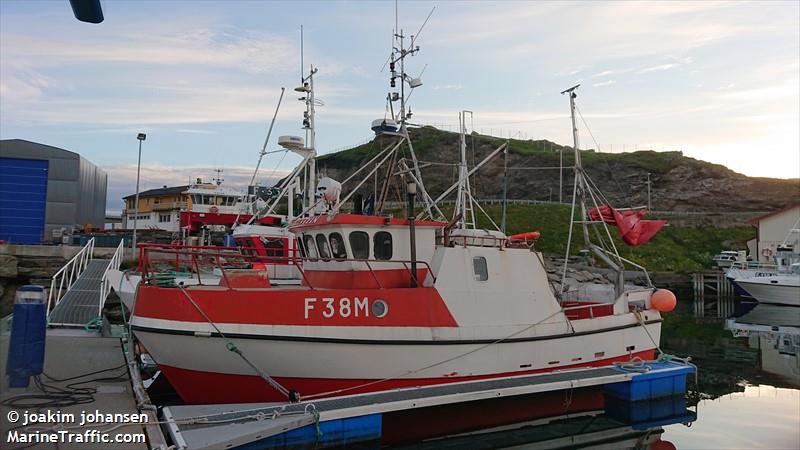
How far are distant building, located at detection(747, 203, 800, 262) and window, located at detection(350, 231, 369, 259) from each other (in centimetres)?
3895

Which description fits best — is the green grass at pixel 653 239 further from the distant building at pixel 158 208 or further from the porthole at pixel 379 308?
the porthole at pixel 379 308

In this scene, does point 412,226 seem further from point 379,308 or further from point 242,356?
point 242,356

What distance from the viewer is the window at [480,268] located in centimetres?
1013

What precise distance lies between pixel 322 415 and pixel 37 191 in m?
25.8

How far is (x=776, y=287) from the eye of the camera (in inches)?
1247

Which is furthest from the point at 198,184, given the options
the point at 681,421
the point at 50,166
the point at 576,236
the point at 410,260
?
the point at 681,421

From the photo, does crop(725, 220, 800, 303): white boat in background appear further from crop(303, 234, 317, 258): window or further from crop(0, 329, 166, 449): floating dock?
crop(0, 329, 166, 449): floating dock

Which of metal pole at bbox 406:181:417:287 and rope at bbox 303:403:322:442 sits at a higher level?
metal pole at bbox 406:181:417:287

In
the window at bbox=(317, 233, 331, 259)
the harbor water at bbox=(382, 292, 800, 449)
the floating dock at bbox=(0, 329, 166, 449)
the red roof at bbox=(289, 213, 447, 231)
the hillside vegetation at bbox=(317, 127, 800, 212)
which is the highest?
the hillside vegetation at bbox=(317, 127, 800, 212)

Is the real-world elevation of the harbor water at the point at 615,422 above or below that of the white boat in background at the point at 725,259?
below

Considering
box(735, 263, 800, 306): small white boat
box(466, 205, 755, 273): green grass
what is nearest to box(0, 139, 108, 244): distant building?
box(466, 205, 755, 273): green grass

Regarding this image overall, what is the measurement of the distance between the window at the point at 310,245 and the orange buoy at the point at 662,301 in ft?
23.4

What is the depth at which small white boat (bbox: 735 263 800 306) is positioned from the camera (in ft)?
103

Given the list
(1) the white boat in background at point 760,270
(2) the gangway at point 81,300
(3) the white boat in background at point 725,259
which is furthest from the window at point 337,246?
(3) the white boat in background at point 725,259
